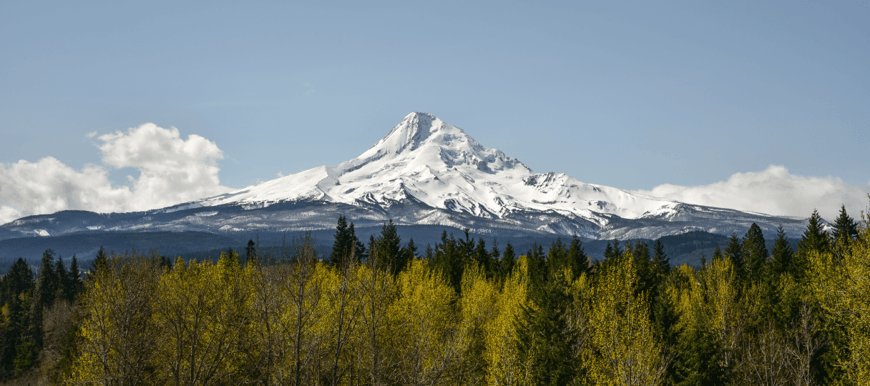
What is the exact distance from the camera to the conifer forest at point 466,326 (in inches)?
864

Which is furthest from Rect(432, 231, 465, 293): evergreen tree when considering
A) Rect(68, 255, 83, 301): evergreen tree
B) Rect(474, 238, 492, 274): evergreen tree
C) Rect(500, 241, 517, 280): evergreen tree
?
→ Rect(68, 255, 83, 301): evergreen tree

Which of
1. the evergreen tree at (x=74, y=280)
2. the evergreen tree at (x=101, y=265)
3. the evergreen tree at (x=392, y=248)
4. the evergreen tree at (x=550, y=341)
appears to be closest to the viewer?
the evergreen tree at (x=550, y=341)

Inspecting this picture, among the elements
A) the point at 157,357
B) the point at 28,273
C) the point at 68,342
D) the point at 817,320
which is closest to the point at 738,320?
the point at 817,320

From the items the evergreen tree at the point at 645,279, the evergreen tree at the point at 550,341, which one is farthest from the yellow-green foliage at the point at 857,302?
the evergreen tree at the point at 550,341

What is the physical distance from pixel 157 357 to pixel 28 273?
296 ft

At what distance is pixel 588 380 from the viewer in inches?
1040

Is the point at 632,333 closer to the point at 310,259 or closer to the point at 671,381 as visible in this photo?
the point at 671,381

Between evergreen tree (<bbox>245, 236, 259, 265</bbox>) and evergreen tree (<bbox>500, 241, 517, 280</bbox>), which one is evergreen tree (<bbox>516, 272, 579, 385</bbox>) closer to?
evergreen tree (<bbox>245, 236, 259, 265</bbox>)

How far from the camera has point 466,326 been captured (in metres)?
32.5

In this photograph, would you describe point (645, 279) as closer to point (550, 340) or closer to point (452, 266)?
point (550, 340)

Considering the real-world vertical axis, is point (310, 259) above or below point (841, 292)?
above

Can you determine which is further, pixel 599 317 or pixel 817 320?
pixel 817 320

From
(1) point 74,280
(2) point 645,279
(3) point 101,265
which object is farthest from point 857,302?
(1) point 74,280

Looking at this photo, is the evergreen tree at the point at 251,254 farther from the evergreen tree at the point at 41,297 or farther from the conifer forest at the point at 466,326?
the evergreen tree at the point at 41,297
